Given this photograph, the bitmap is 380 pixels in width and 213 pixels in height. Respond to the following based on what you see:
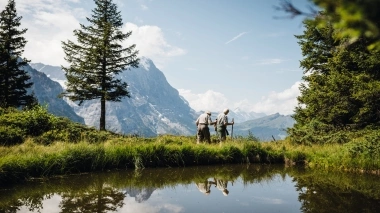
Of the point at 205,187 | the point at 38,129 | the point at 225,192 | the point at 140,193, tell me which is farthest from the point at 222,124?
the point at 140,193

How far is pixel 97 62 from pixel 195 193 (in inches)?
938

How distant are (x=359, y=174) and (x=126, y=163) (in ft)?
30.1

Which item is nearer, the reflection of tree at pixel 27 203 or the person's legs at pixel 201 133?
the reflection of tree at pixel 27 203

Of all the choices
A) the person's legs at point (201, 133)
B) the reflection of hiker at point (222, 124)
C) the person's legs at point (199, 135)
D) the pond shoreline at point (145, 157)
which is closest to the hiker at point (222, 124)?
the reflection of hiker at point (222, 124)

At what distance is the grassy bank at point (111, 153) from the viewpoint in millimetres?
10719

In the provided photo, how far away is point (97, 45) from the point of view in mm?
29953

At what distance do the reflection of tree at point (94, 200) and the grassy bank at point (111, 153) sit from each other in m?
2.69

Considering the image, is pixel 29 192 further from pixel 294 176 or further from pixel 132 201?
pixel 294 176

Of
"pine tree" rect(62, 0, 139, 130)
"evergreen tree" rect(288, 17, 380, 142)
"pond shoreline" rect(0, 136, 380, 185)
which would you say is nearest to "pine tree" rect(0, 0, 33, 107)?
"pine tree" rect(62, 0, 139, 130)

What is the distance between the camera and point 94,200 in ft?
24.6

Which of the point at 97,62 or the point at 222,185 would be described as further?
the point at 97,62

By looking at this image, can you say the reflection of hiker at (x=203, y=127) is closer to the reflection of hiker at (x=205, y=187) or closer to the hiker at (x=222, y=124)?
the hiker at (x=222, y=124)

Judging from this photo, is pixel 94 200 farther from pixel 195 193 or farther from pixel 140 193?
pixel 195 193

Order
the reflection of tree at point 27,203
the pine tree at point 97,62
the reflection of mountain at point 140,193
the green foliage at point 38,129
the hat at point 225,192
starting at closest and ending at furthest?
the reflection of tree at point 27,203 → the reflection of mountain at point 140,193 → the hat at point 225,192 → the green foliage at point 38,129 → the pine tree at point 97,62
